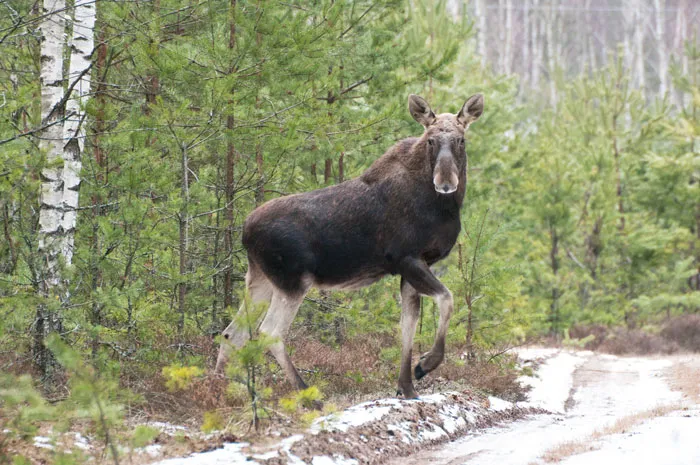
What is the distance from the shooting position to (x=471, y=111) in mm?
8164

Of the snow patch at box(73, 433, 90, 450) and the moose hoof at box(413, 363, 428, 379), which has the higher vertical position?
the moose hoof at box(413, 363, 428, 379)

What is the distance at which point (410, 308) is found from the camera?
793 centimetres

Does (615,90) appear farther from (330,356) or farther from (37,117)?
(37,117)

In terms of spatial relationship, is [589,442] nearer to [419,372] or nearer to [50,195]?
[419,372]

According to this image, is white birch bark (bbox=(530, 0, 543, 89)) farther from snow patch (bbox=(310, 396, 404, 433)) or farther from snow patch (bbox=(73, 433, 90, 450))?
snow patch (bbox=(73, 433, 90, 450))

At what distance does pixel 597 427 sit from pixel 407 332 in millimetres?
2217

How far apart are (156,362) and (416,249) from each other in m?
2.79

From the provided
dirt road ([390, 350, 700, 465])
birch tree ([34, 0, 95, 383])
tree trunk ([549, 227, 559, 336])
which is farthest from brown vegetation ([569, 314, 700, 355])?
birch tree ([34, 0, 95, 383])

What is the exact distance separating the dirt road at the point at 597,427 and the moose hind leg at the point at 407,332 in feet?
2.80

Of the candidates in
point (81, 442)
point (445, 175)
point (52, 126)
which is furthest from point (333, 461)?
point (52, 126)

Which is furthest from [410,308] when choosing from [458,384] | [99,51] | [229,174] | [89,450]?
[99,51]

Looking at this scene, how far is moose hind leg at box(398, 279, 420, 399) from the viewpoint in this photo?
7.85m

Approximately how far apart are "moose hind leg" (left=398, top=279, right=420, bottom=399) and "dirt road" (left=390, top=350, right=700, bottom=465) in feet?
2.80

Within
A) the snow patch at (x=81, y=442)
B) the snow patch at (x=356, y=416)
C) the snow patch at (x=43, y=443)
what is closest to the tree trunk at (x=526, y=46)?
the snow patch at (x=356, y=416)
